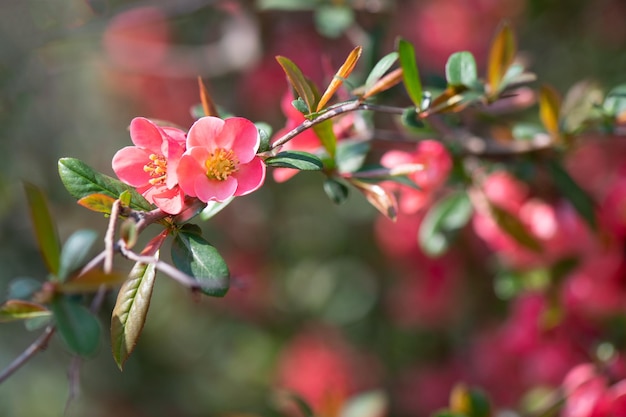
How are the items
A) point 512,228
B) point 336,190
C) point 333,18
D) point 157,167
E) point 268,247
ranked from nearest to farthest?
1. point 157,167
2. point 336,190
3. point 512,228
4. point 333,18
5. point 268,247

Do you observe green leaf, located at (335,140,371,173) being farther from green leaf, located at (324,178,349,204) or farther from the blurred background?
the blurred background

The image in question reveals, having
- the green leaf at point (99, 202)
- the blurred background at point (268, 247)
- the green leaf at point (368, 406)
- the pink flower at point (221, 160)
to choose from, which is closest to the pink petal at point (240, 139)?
the pink flower at point (221, 160)

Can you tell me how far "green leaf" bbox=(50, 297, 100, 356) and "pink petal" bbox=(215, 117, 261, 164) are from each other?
18 cm

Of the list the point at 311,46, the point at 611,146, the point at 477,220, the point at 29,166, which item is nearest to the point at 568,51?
the point at 611,146

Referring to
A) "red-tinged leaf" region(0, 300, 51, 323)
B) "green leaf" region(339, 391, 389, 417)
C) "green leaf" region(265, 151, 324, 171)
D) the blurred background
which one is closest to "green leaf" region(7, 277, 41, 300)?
"red-tinged leaf" region(0, 300, 51, 323)

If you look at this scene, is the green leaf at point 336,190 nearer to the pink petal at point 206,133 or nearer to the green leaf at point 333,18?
the pink petal at point 206,133

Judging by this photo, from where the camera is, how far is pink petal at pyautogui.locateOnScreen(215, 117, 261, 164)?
0.60 metres

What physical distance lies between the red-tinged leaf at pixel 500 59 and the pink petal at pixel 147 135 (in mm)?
387

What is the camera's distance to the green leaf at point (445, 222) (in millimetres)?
985

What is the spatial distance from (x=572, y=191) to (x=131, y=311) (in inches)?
24.0

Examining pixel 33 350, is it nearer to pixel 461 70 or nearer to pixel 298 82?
pixel 298 82

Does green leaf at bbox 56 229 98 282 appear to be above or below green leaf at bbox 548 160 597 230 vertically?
above

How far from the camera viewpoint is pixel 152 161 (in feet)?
2.04

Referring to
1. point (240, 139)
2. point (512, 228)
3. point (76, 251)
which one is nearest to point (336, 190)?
point (240, 139)
